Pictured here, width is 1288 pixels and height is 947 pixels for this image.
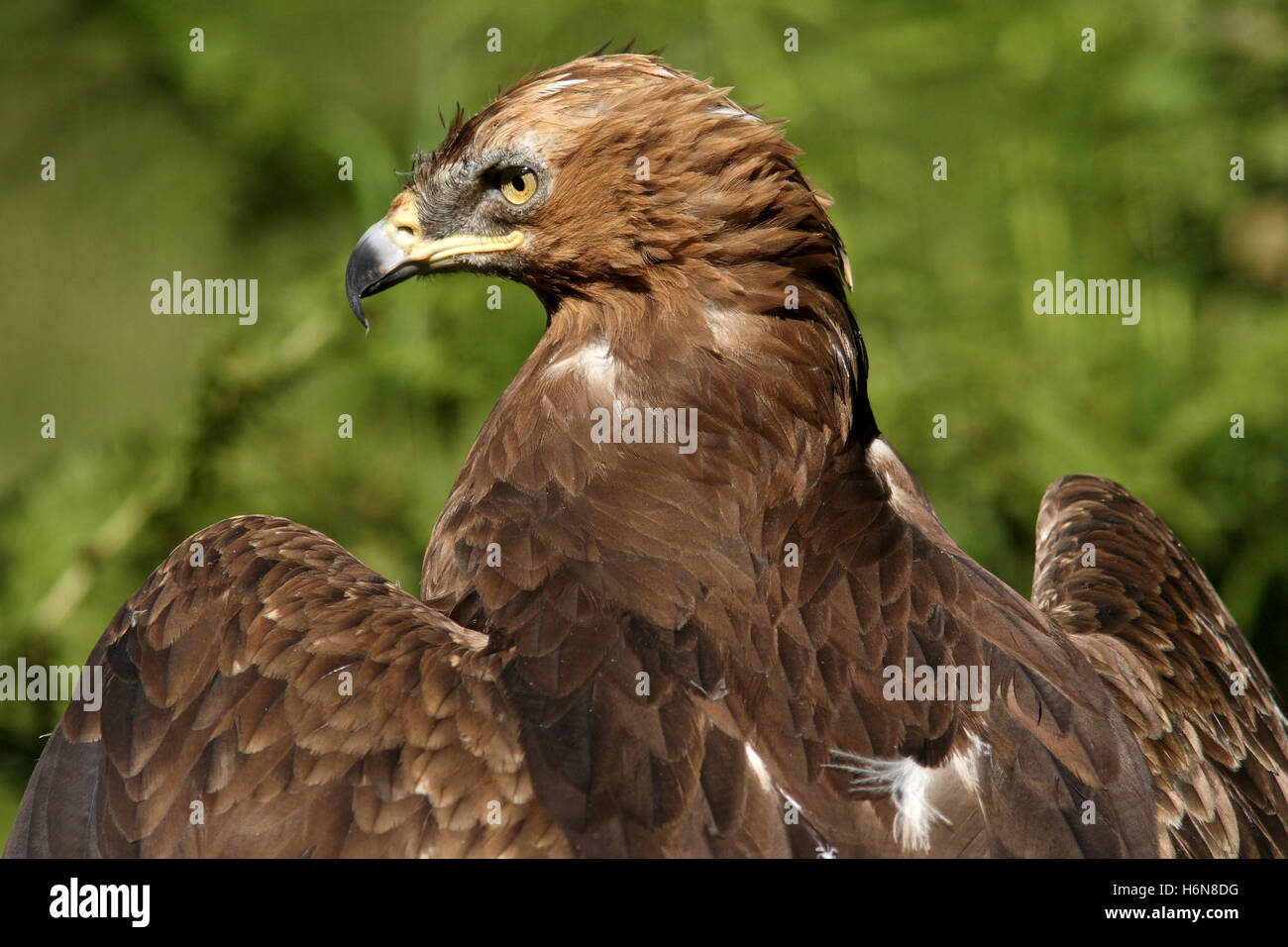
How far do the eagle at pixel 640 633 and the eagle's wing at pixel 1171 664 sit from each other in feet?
0.07

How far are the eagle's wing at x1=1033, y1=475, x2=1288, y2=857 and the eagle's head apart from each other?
116 centimetres

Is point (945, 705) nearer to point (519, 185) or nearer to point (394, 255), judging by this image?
point (519, 185)

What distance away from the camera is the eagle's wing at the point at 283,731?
8.70 ft

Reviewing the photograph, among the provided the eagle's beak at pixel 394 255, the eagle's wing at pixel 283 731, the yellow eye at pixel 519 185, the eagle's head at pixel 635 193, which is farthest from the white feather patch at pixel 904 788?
the eagle's beak at pixel 394 255

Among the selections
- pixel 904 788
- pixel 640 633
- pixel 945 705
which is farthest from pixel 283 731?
pixel 945 705

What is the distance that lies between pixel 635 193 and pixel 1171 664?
1.77m

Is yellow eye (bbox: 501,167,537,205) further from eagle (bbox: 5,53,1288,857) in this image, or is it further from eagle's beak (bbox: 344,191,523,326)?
eagle's beak (bbox: 344,191,523,326)

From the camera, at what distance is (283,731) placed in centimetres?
275

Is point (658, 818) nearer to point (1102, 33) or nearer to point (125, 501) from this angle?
point (125, 501)

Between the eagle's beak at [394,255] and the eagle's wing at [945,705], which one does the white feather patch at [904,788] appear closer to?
the eagle's wing at [945,705]

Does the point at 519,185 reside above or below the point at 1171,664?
above

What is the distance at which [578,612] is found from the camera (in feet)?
9.45

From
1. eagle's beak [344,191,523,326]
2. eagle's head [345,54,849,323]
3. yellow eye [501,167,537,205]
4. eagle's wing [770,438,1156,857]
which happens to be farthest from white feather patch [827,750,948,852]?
eagle's beak [344,191,523,326]

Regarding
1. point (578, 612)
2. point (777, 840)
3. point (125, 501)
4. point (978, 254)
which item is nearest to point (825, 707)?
point (777, 840)
